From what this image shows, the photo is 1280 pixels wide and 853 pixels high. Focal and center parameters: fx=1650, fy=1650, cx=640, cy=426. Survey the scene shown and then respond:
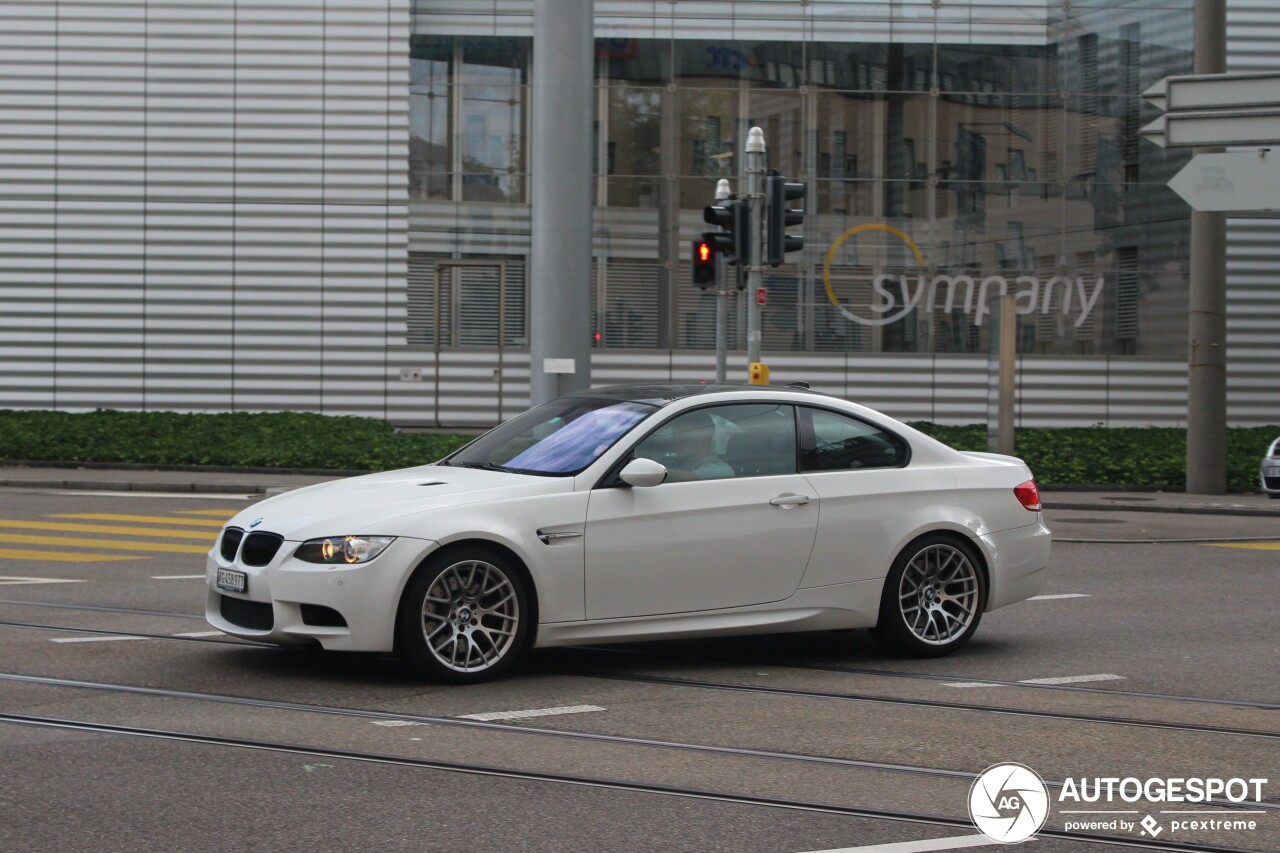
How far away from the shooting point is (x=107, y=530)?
1563 cm

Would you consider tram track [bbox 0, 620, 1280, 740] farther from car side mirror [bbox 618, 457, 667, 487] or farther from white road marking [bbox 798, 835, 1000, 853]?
white road marking [bbox 798, 835, 1000, 853]

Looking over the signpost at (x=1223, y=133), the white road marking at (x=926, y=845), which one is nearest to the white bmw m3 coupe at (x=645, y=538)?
the white road marking at (x=926, y=845)

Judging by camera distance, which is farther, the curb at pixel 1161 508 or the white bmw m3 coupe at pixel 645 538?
the curb at pixel 1161 508

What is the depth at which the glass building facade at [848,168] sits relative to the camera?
94.3 feet

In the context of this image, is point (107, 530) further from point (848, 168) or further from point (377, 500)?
point (848, 168)

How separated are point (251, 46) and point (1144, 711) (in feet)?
78.3

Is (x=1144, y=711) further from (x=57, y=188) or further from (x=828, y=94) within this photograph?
(x=57, y=188)

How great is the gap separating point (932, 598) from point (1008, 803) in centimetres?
332

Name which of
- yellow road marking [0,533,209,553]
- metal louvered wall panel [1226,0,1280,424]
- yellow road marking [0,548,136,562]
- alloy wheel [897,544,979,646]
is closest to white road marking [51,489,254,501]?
yellow road marking [0,533,209,553]

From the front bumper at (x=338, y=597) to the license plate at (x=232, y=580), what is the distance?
0.13 m

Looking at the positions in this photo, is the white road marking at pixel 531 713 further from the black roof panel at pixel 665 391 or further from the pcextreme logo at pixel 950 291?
the pcextreme logo at pixel 950 291

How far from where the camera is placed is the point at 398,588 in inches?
303

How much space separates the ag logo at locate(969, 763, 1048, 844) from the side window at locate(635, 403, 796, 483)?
8.83 feet

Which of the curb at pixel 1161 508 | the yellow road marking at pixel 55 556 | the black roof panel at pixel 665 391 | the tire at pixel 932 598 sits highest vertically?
the black roof panel at pixel 665 391
